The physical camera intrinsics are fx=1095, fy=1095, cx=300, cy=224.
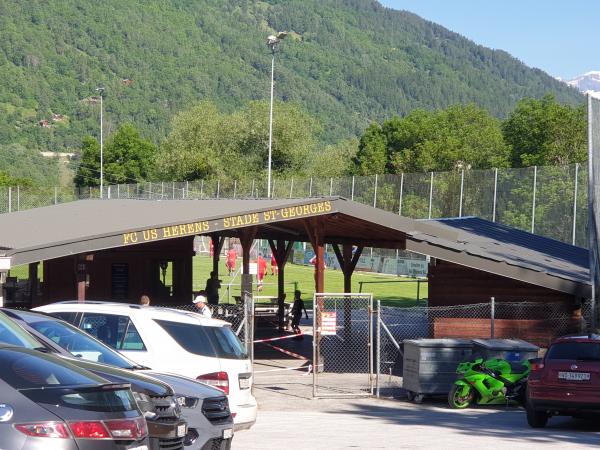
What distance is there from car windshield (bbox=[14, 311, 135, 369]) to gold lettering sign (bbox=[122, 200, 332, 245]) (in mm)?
7205

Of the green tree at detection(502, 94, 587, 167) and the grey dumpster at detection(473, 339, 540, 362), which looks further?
the green tree at detection(502, 94, 587, 167)

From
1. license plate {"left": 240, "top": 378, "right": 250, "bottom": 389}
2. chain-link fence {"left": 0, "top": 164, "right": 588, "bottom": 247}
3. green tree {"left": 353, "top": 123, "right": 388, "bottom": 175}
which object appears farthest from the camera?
green tree {"left": 353, "top": 123, "right": 388, "bottom": 175}

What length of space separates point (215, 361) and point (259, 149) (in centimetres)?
8423

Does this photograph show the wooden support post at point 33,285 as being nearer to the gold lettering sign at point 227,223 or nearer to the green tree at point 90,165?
the gold lettering sign at point 227,223

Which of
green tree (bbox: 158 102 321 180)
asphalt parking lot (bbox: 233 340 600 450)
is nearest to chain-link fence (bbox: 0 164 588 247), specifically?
asphalt parking lot (bbox: 233 340 600 450)

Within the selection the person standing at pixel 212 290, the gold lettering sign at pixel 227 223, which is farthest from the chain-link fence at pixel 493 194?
the gold lettering sign at pixel 227 223

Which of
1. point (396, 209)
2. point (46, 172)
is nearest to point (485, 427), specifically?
point (396, 209)

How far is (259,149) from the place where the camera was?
9738 centimetres

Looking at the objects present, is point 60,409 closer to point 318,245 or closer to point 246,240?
point 318,245

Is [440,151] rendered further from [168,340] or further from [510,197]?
[168,340]

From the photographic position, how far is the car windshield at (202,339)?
1366 cm

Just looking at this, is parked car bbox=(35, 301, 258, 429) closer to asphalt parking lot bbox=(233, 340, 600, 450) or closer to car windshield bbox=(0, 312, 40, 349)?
asphalt parking lot bbox=(233, 340, 600, 450)

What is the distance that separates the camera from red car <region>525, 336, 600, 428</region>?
1623 centimetres

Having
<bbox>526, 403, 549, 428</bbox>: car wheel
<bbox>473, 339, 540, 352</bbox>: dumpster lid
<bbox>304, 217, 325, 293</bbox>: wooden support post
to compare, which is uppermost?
<bbox>304, 217, 325, 293</bbox>: wooden support post
